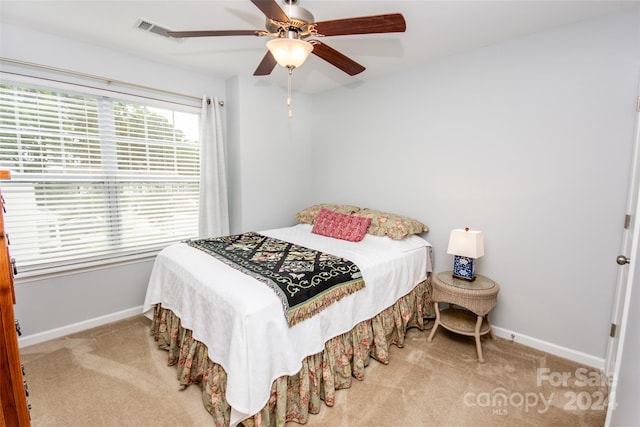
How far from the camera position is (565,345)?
232 cm

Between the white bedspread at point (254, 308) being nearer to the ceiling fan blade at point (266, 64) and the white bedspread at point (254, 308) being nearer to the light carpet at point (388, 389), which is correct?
the light carpet at point (388, 389)

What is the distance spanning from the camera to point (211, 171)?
10.9 feet

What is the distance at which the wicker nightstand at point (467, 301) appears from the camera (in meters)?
2.25

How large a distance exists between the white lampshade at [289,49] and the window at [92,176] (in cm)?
201

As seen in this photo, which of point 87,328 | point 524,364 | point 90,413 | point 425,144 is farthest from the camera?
point 425,144

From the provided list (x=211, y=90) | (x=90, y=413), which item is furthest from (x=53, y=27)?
(x=90, y=413)

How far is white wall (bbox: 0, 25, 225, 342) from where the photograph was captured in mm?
2371

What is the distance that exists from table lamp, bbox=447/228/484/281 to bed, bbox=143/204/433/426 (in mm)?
359

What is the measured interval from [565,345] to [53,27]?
188 inches

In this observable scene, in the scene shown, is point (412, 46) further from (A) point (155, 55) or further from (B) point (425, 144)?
(A) point (155, 55)

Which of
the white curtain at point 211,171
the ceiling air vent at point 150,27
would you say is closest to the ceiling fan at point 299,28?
the ceiling air vent at point 150,27

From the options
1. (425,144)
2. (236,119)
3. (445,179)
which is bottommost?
(445,179)

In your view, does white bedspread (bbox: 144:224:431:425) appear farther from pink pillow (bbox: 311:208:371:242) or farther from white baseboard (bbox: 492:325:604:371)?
white baseboard (bbox: 492:325:604:371)

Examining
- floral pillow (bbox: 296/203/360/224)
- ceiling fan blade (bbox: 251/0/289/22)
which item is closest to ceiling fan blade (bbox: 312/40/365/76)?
ceiling fan blade (bbox: 251/0/289/22)
